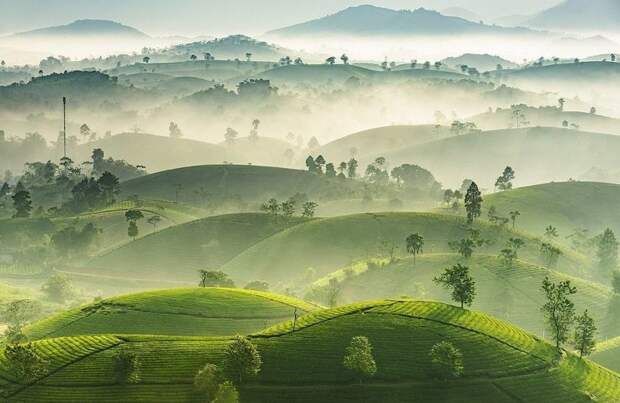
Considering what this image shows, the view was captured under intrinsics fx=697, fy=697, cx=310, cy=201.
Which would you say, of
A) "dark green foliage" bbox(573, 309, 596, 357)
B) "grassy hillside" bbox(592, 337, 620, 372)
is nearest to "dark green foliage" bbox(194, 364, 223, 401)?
"dark green foliage" bbox(573, 309, 596, 357)

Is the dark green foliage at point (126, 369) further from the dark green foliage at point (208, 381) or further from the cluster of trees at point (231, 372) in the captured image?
the dark green foliage at point (208, 381)

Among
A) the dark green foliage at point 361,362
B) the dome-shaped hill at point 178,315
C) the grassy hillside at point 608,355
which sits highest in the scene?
the dark green foliage at point 361,362

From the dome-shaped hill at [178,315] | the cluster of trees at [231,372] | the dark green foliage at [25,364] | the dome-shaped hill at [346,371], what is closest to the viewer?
the cluster of trees at [231,372]

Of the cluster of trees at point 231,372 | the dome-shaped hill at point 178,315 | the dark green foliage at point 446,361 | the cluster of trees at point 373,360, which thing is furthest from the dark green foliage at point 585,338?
the cluster of trees at point 231,372

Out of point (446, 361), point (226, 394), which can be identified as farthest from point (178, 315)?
point (446, 361)

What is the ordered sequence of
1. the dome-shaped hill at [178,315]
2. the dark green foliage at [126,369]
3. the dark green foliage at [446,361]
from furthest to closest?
the dome-shaped hill at [178,315] → the dark green foliage at [446,361] → the dark green foliage at [126,369]

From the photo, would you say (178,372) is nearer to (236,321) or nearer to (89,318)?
(236,321)

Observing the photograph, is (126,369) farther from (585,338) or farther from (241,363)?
(585,338)

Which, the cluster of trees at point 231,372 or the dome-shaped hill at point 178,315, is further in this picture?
the dome-shaped hill at point 178,315
